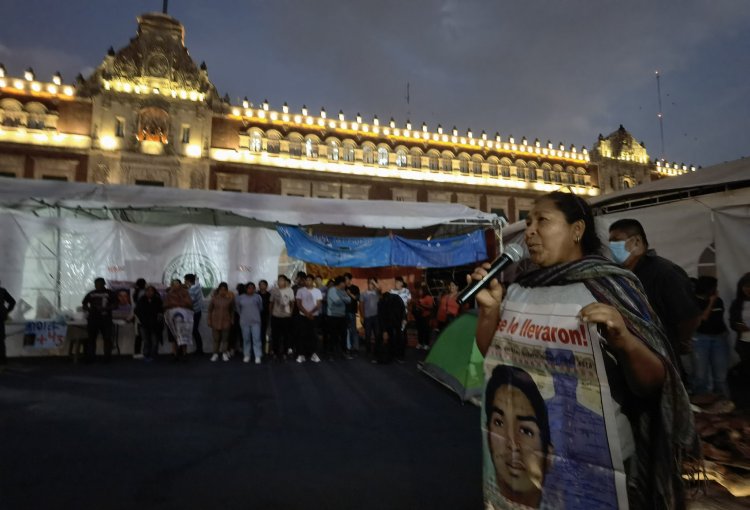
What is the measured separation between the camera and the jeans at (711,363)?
582 centimetres

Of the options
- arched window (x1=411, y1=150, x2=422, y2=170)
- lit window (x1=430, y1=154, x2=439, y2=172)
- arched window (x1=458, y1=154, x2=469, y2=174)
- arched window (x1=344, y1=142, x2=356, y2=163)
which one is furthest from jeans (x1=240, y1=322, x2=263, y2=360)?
arched window (x1=458, y1=154, x2=469, y2=174)

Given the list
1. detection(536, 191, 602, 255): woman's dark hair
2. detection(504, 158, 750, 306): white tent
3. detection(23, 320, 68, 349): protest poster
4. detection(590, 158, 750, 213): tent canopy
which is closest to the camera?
detection(536, 191, 602, 255): woman's dark hair

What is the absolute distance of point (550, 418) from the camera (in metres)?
1.50

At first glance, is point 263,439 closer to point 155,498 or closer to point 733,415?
point 155,498

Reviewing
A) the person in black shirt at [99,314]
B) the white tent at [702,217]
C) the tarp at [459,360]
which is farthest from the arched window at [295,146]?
the tarp at [459,360]

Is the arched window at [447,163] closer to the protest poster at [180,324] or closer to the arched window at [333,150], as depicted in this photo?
the arched window at [333,150]

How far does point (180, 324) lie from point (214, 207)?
9.14 feet

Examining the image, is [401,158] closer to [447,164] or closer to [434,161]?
[434,161]

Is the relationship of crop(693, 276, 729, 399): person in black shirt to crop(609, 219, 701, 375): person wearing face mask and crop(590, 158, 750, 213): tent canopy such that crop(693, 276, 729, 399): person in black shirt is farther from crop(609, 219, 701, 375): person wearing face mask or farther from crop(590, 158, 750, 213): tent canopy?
crop(609, 219, 701, 375): person wearing face mask

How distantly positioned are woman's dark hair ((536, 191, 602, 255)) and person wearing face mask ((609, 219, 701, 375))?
6.66 ft

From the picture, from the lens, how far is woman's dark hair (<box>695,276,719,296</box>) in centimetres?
612

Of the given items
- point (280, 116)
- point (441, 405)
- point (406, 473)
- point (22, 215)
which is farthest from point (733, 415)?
point (280, 116)

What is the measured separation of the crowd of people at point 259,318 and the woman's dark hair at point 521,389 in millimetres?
7494

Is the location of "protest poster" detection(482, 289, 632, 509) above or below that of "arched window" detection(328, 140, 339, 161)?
below
